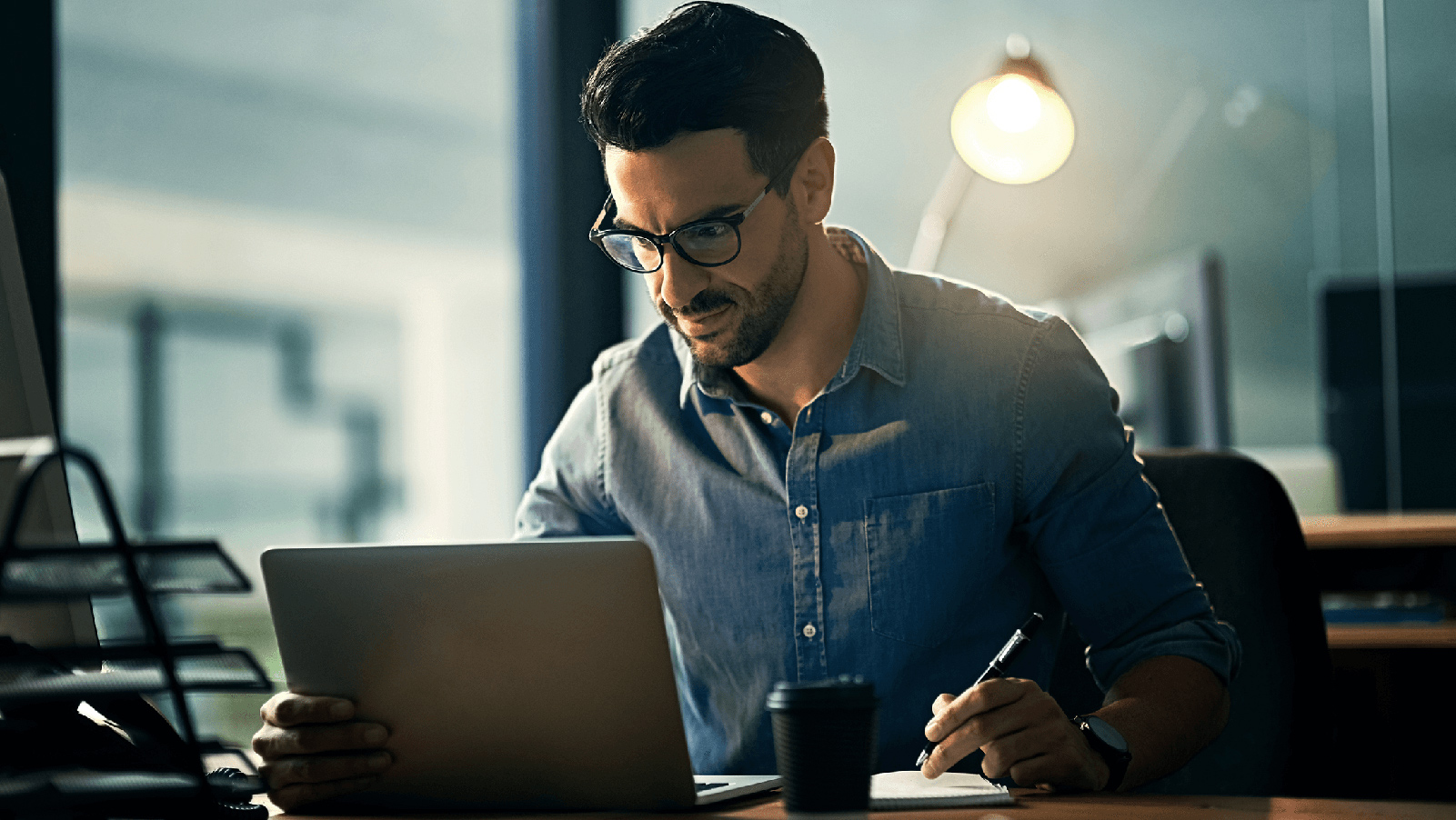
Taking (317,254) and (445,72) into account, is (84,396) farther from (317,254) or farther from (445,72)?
(445,72)

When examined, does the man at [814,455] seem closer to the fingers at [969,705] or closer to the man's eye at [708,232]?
the man's eye at [708,232]

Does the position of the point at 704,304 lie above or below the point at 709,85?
below

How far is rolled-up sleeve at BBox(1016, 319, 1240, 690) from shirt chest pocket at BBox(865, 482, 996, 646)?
0.20ft

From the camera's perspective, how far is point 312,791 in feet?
3.15

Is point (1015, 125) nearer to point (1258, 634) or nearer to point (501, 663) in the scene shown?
point (1258, 634)

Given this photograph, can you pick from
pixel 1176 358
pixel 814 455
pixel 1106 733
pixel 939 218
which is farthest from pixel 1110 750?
pixel 939 218

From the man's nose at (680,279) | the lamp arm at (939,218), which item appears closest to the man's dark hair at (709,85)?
the man's nose at (680,279)

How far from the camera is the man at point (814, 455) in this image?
4.33 ft

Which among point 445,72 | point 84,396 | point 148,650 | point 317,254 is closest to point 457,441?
point 317,254

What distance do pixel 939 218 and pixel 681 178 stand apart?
1822mm

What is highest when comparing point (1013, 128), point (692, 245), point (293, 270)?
point (1013, 128)

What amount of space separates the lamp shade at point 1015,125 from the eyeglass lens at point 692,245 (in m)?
1.40

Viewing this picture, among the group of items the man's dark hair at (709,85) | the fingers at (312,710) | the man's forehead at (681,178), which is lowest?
the fingers at (312,710)

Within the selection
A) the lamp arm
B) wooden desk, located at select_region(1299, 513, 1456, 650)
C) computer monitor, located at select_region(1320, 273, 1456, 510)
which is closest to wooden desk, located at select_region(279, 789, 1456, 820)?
wooden desk, located at select_region(1299, 513, 1456, 650)
